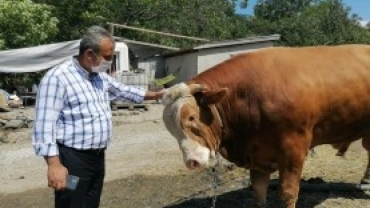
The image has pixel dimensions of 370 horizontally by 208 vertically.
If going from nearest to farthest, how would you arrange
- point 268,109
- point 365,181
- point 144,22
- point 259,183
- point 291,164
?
1. point 268,109
2. point 291,164
3. point 259,183
4. point 365,181
5. point 144,22

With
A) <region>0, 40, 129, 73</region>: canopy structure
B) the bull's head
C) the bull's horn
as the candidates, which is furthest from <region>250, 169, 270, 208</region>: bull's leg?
<region>0, 40, 129, 73</region>: canopy structure

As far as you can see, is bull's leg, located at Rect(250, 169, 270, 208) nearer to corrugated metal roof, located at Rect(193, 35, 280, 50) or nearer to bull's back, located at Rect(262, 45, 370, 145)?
bull's back, located at Rect(262, 45, 370, 145)

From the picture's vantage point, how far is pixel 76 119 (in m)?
4.34

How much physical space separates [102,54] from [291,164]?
7.87 feet

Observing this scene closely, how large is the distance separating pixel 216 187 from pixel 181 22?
26298 millimetres

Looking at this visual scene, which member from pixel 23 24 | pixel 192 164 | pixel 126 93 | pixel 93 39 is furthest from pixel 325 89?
pixel 23 24

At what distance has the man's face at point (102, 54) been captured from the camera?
4350 mm

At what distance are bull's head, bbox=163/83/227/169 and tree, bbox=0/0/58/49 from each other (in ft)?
67.3

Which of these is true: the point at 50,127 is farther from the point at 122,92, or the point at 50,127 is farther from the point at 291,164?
the point at 291,164

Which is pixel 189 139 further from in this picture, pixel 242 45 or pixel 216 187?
pixel 242 45

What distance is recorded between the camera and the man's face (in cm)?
435

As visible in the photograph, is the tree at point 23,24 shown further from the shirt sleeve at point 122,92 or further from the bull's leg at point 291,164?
the bull's leg at point 291,164

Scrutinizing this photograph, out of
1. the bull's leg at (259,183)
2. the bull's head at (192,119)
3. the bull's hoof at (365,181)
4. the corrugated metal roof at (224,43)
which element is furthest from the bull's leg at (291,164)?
the corrugated metal roof at (224,43)

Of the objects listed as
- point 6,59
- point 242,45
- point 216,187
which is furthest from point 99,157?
point 242,45
